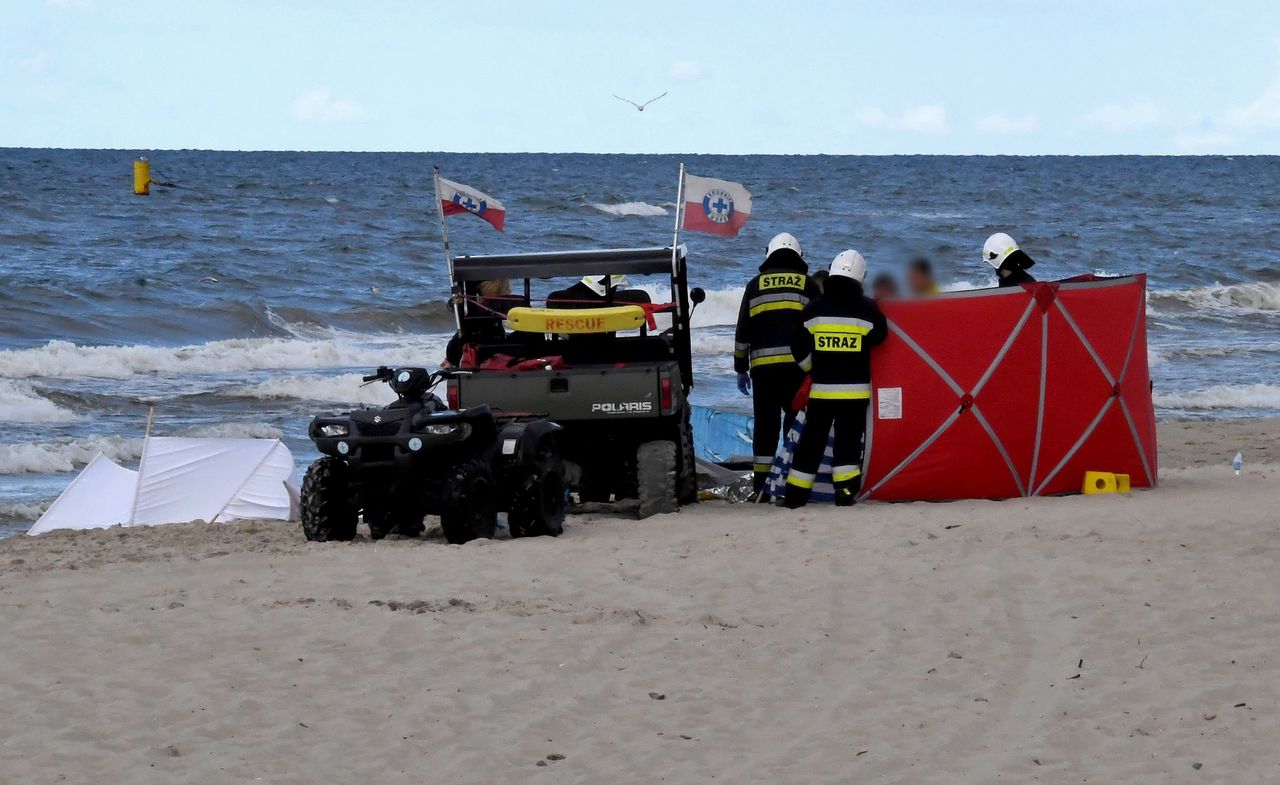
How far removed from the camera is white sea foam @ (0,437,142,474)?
1326 cm

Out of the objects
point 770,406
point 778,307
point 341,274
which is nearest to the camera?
point 778,307

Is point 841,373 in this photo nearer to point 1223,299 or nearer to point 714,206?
point 714,206

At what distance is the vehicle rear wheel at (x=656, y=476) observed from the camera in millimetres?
9477

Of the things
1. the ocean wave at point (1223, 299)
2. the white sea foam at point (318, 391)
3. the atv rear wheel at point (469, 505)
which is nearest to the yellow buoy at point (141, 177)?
the ocean wave at point (1223, 299)

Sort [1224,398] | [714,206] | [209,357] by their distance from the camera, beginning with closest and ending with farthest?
[714,206]
[1224,398]
[209,357]

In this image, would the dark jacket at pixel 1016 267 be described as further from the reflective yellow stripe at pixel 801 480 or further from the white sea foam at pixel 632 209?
the white sea foam at pixel 632 209

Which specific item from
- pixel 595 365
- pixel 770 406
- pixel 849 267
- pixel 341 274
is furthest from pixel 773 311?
pixel 341 274

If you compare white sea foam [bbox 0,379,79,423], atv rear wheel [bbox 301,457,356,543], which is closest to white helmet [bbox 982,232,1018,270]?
atv rear wheel [bbox 301,457,356,543]

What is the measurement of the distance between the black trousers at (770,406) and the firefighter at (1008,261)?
1.40 metres

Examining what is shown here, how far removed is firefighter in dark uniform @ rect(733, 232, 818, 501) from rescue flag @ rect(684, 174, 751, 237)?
0.54 meters

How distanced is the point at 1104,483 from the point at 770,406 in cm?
210

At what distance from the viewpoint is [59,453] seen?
13.6 meters

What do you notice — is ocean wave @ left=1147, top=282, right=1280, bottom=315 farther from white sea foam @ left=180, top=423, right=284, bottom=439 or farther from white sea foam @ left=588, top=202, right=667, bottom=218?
white sea foam @ left=588, top=202, right=667, bottom=218

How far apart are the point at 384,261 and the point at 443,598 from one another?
1152 inches
